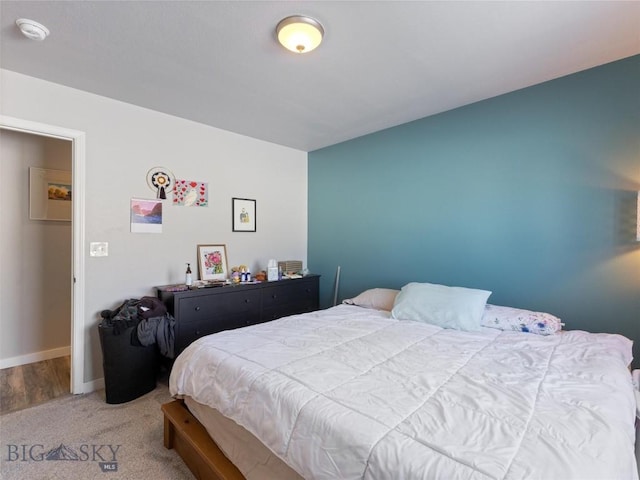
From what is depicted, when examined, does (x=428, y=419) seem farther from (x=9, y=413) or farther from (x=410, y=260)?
(x=9, y=413)

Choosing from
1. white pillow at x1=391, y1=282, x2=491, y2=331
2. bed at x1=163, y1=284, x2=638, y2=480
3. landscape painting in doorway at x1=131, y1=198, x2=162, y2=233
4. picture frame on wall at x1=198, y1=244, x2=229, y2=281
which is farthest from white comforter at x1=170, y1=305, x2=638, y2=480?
landscape painting in doorway at x1=131, y1=198, x2=162, y2=233

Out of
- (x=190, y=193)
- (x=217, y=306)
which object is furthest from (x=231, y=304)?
(x=190, y=193)

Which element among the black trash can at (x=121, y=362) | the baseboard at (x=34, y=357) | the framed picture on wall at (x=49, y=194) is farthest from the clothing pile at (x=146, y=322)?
the framed picture on wall at (x=49, y=194)

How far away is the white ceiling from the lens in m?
1.59

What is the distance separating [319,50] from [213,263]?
7.41ft

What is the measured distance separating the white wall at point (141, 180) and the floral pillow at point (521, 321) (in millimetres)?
2491

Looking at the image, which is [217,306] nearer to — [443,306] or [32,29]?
[443,306]

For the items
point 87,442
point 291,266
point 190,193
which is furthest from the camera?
point 291,266

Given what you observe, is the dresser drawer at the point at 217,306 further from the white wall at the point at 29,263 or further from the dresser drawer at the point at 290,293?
the white wall at the point at 29,263

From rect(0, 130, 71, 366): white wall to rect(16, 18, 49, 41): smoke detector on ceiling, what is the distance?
1900 mm

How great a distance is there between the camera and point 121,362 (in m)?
2.34

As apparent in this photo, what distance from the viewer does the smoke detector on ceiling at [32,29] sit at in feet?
5.46

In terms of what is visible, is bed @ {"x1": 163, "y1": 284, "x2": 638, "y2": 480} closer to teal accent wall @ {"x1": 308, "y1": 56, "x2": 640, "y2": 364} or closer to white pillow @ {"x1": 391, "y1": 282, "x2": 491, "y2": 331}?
white pillow @ {"x1": 391, "y1": 282, "x2": 491, "y2": 331}

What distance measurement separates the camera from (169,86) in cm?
237
